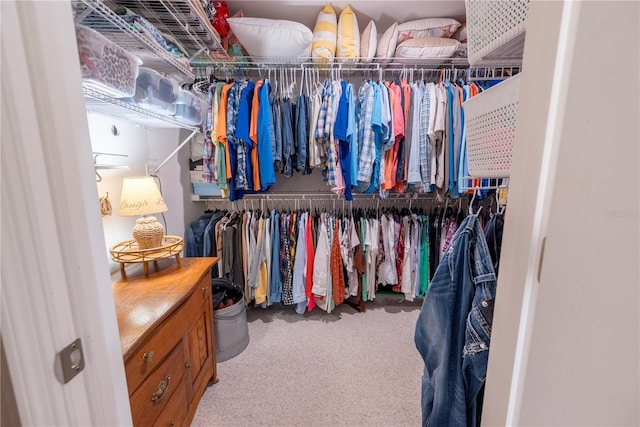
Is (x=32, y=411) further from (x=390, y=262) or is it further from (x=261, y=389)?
(x=390, y=262)

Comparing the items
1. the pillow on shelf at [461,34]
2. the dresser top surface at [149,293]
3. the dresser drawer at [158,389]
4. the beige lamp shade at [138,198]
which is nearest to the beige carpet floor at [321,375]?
the dresser drawer at [158,389]

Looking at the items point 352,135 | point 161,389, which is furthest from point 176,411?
point 352,135

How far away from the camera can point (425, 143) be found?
193 cm

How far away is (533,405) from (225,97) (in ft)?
7.02

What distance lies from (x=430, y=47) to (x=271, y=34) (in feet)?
3.64

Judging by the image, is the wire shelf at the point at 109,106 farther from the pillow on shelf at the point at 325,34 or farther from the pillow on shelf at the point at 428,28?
the pillow on shelf at the point at 428,28

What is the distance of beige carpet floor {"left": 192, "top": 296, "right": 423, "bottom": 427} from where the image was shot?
4.72 feet

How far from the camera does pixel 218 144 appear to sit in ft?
6.40

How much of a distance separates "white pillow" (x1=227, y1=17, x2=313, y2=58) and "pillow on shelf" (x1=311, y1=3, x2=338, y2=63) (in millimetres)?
84

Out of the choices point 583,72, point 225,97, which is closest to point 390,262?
point 225,97

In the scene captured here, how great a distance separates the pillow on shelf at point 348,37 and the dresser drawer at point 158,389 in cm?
206

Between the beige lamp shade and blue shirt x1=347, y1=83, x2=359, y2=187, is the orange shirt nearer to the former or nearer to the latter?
the beige lamp shade

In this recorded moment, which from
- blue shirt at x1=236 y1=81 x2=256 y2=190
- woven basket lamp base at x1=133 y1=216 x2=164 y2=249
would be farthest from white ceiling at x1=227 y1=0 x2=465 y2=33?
woven basket lamp base at x1=133 y1=216 x2=164 y2=249

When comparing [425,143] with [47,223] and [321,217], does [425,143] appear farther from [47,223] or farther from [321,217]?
[47,223]
